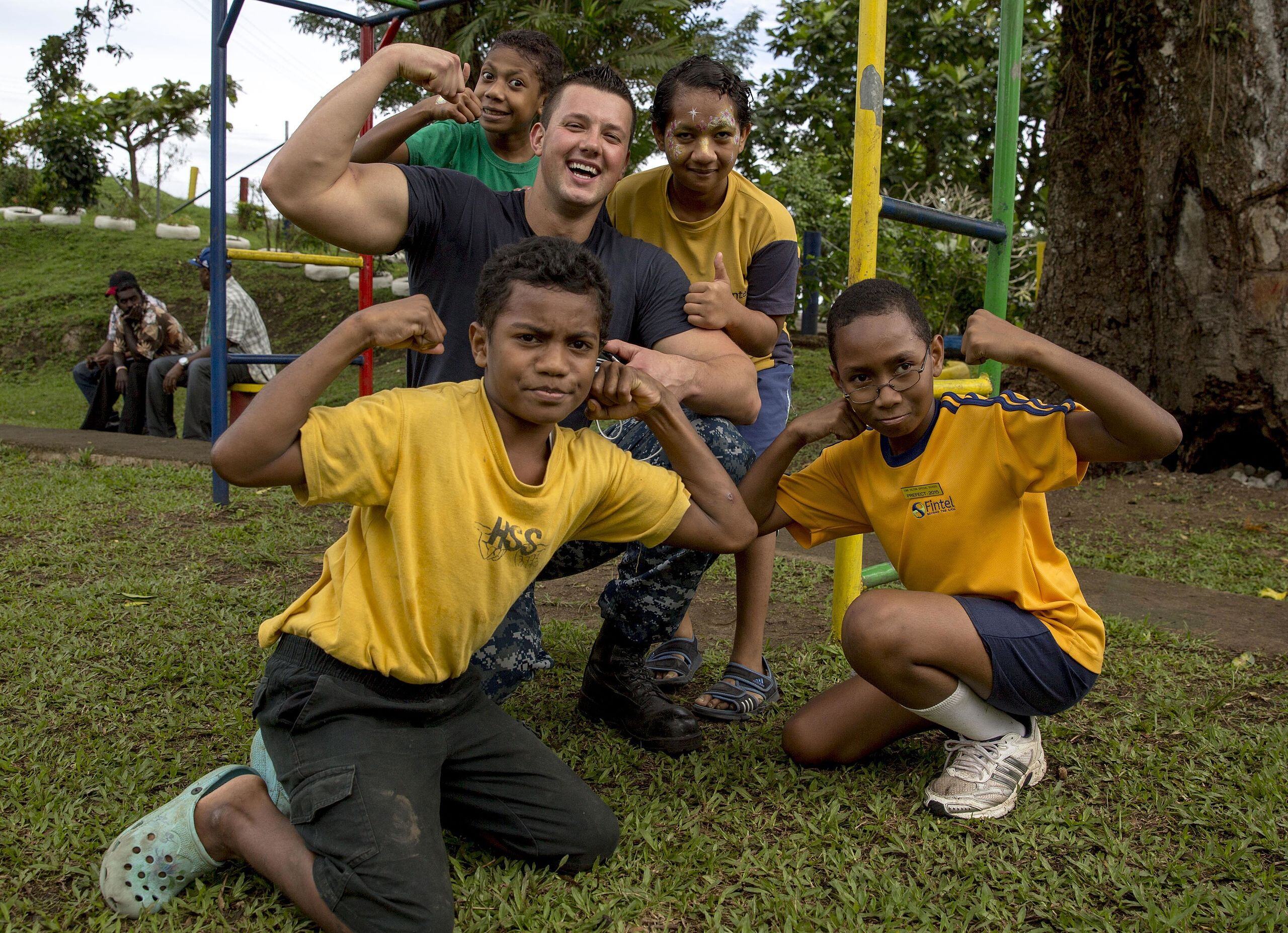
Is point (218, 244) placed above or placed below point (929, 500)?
above

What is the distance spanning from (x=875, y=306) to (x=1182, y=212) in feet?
13.6

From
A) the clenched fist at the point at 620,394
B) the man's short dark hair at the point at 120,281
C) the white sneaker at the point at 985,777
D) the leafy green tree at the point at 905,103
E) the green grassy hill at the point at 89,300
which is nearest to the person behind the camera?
the clenched fist at the point at 620,394

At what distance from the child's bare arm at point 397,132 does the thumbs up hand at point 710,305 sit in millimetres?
796

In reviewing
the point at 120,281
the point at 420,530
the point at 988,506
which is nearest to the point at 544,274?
the point at 420,530

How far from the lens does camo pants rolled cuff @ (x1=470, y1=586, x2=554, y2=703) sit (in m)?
2.36

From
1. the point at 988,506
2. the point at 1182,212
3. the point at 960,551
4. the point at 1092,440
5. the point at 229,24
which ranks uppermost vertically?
the point at 229,24

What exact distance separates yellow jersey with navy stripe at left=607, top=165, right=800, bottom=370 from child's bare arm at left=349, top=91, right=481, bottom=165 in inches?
19.7

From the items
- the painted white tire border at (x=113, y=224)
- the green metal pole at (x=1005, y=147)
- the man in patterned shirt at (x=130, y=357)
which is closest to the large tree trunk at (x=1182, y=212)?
the green metal pole at (x=1005, y=147)

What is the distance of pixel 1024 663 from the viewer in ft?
7.38

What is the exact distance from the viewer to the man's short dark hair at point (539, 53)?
3.17 meters

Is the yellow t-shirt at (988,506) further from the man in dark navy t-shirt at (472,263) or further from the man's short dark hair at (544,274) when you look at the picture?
the man's short dark hair at (544,274)

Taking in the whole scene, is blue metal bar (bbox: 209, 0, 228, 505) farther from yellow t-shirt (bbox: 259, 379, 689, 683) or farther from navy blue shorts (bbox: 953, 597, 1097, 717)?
navy blue shorts (bbox: 953, 597, 1097, 717)

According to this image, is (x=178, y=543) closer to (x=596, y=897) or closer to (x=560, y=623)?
(x=560, y=623)

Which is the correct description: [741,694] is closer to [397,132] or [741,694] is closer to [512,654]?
[512,654]
